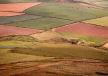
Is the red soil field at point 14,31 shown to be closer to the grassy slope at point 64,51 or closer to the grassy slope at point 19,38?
the grassy slope at point 19,38

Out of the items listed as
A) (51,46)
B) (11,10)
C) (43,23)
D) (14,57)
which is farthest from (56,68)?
(11,10)

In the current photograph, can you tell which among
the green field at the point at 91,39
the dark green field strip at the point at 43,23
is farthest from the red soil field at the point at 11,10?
the green field at the point at 91,39

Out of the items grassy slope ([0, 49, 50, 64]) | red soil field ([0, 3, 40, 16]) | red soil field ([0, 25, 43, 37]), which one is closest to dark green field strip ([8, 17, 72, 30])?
red soil field ([0, 25, 43, 37])

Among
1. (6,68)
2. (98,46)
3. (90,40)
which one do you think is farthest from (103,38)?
(6,68)

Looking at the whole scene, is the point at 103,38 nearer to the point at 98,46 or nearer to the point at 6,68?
the point at 98,46

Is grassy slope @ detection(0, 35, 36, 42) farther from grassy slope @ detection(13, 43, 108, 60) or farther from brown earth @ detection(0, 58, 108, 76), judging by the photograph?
brown earth @ detection(0, 58, 108, 76)

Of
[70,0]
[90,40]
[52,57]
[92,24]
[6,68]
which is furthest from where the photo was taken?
[70,0]

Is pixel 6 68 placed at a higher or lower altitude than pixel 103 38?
higher

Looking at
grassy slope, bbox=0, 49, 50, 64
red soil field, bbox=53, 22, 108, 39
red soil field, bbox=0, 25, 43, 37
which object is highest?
grassy slope, bbox=0, 49, 50, 64
